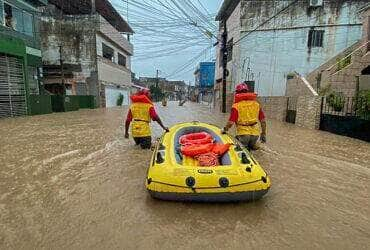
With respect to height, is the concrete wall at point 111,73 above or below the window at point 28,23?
below

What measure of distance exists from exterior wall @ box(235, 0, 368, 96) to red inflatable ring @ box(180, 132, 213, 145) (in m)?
A: 19.8

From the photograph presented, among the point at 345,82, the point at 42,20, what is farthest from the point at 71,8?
the point at 345,82

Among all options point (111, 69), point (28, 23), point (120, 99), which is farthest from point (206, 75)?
point (28, 23)

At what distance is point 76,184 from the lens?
201 inches

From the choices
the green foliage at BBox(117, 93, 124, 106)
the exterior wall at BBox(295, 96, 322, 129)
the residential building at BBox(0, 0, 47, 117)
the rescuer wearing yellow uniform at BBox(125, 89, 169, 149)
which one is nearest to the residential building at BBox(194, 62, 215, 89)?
the green foliage at BBox(117, 93, 124, 106)

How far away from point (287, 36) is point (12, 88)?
61.8ft

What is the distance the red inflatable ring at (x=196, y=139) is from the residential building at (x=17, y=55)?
46.4ft

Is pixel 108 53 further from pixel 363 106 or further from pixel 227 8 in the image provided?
pixel 363 106

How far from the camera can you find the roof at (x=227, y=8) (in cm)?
2630

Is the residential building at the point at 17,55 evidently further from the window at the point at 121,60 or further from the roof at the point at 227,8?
the window at the point at 121,60

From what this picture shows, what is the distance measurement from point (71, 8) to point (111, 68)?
6999 millimetres

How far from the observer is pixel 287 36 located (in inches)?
918

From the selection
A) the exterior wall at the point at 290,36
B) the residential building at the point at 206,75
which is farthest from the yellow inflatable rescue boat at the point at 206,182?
the residential building at the point at 206,75

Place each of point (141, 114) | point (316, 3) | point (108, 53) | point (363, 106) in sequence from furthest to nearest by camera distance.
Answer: point (108, 53), point (316, 3), point (363, 106), point (141, 114)
